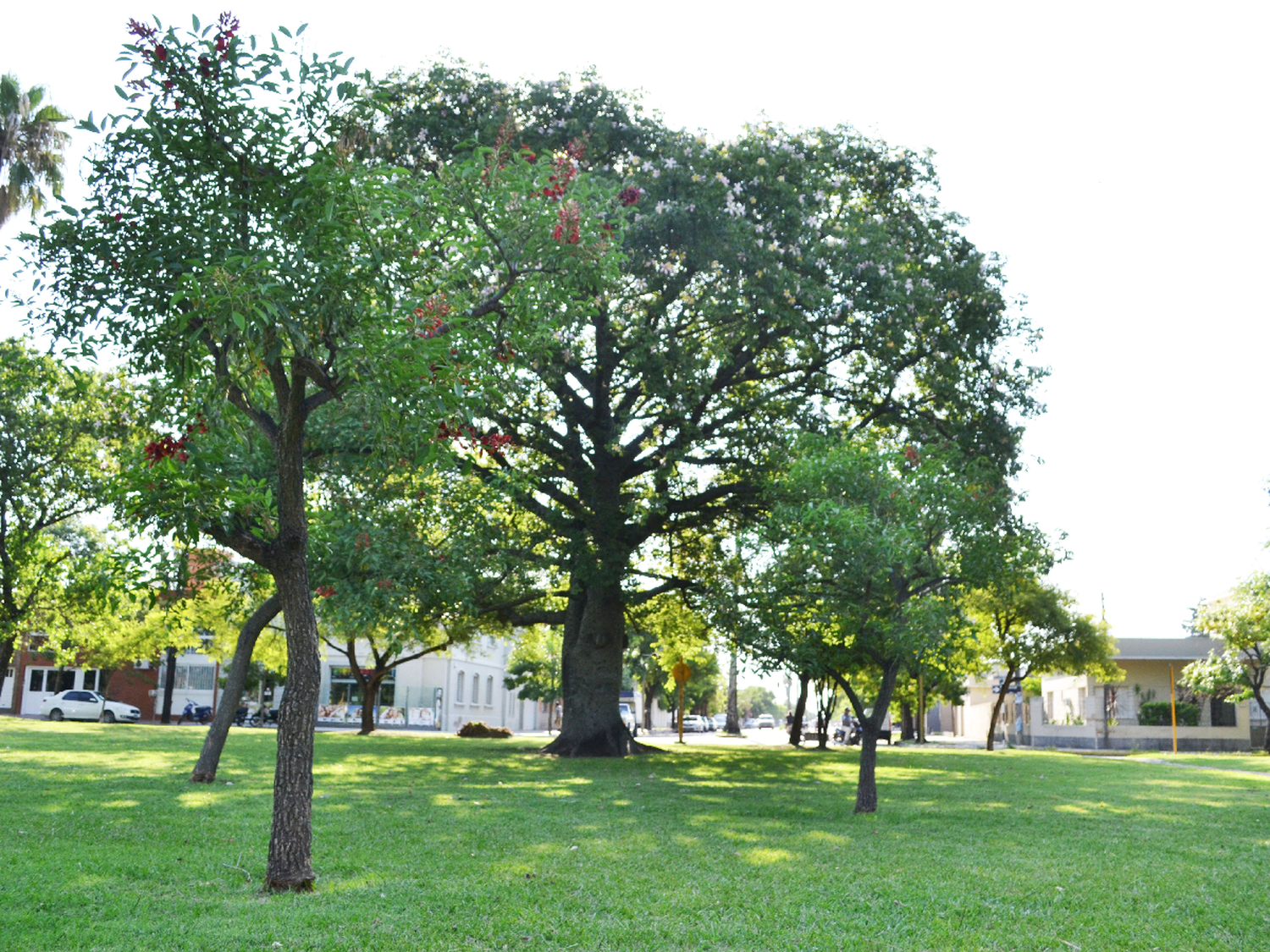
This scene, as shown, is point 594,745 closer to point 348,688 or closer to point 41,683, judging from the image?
point 348,688

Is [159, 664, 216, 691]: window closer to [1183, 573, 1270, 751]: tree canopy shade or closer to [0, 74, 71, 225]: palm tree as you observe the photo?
[0, 74, 71, 225]: palm tree

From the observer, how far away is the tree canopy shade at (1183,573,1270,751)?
31.2 metres

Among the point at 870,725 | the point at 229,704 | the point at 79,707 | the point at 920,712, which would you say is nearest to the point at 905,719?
the point at 920,712

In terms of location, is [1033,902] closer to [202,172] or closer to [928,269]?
[202,172]

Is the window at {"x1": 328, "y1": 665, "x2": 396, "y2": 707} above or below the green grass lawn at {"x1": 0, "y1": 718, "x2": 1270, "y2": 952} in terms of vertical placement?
below

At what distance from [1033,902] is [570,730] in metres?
17.9

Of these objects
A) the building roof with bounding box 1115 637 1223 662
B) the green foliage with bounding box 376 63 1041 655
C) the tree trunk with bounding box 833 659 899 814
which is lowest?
the tree trunk with bounding box 833 659 899 814

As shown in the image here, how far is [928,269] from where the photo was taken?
19281 mm

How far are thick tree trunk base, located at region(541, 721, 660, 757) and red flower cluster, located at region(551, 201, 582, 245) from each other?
17860mm

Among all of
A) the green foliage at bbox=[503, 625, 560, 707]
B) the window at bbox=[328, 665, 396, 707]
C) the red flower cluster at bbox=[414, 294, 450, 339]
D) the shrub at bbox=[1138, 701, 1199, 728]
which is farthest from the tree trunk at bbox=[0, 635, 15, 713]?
the shrub at bbox=[1138, 701, 1199, 728]

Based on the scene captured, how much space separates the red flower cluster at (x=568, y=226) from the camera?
26.0 feet

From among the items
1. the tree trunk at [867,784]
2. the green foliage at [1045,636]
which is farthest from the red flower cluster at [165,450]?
the green foliage at [1045,636]

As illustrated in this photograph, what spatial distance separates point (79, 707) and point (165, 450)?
43512mm

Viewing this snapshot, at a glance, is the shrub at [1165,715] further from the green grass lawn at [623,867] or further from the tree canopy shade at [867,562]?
the tree canopy shade at [867,562]
